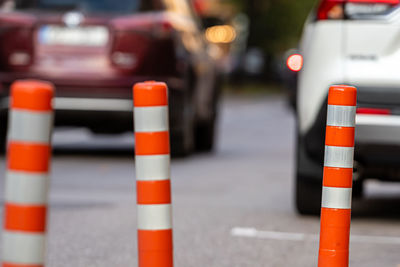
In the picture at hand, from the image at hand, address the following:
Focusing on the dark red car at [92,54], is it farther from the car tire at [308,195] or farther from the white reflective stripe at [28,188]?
the white reflective stripe at [28,188]

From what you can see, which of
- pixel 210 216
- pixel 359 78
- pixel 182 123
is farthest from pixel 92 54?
pixel 359 78

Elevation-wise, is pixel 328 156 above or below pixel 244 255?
above

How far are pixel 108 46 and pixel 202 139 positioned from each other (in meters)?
2.96

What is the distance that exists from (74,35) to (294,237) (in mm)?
4413

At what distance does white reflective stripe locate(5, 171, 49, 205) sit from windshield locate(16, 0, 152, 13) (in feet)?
24.1

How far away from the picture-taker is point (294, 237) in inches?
252

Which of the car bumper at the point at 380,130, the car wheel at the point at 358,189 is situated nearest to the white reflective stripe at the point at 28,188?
the car bumper at the point at 380,130

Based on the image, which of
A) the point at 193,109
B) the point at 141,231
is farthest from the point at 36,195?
the point at 193,109

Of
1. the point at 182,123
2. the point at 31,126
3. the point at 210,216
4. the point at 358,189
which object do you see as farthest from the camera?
the point at 182,123

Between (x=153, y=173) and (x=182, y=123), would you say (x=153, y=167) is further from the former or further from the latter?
(x=182, y=123)

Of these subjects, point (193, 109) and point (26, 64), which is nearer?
point (26, 64)

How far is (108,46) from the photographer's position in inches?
398

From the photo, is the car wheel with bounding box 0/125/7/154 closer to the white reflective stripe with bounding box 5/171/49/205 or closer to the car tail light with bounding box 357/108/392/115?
the car tail light with bounding box 357/108/392/115

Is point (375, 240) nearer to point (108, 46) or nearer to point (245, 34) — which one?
point (108, 46)
